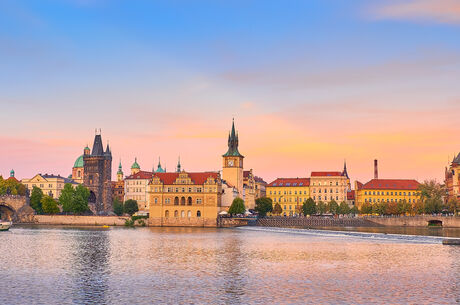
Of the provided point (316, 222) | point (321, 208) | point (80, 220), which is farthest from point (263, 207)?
point (80, 220)

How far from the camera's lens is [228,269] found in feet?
171

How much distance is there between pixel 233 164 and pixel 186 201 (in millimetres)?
34339

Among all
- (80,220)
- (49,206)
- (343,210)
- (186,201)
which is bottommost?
(80,220)

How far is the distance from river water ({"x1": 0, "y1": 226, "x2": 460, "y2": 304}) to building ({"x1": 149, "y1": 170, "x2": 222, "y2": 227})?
3077 inches

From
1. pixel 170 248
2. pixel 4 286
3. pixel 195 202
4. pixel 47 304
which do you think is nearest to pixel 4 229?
pixel 195 202

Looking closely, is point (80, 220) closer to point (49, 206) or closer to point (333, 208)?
point (49, 206)

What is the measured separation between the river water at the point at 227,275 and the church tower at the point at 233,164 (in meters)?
110

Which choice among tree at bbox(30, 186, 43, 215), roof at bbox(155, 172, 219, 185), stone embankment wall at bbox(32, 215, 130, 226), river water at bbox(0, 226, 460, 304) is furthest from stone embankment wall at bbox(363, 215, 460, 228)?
tree at bbox(30, 186, 43, 215)

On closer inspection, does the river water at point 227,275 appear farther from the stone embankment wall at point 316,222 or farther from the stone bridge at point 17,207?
the stone bridge at point 17,207

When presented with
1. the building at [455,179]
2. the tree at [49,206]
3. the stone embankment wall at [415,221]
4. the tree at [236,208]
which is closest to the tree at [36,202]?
the tree at [49,206]

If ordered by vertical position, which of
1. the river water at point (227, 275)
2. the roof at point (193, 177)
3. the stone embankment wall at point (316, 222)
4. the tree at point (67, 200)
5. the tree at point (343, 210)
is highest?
the roof at point (193, 177)

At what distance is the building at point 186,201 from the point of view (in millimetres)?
154750

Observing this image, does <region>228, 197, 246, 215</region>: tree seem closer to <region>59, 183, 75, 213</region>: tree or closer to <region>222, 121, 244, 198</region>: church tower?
<region>222, 121, 244, 198</region>: church tower

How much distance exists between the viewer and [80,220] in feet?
530
